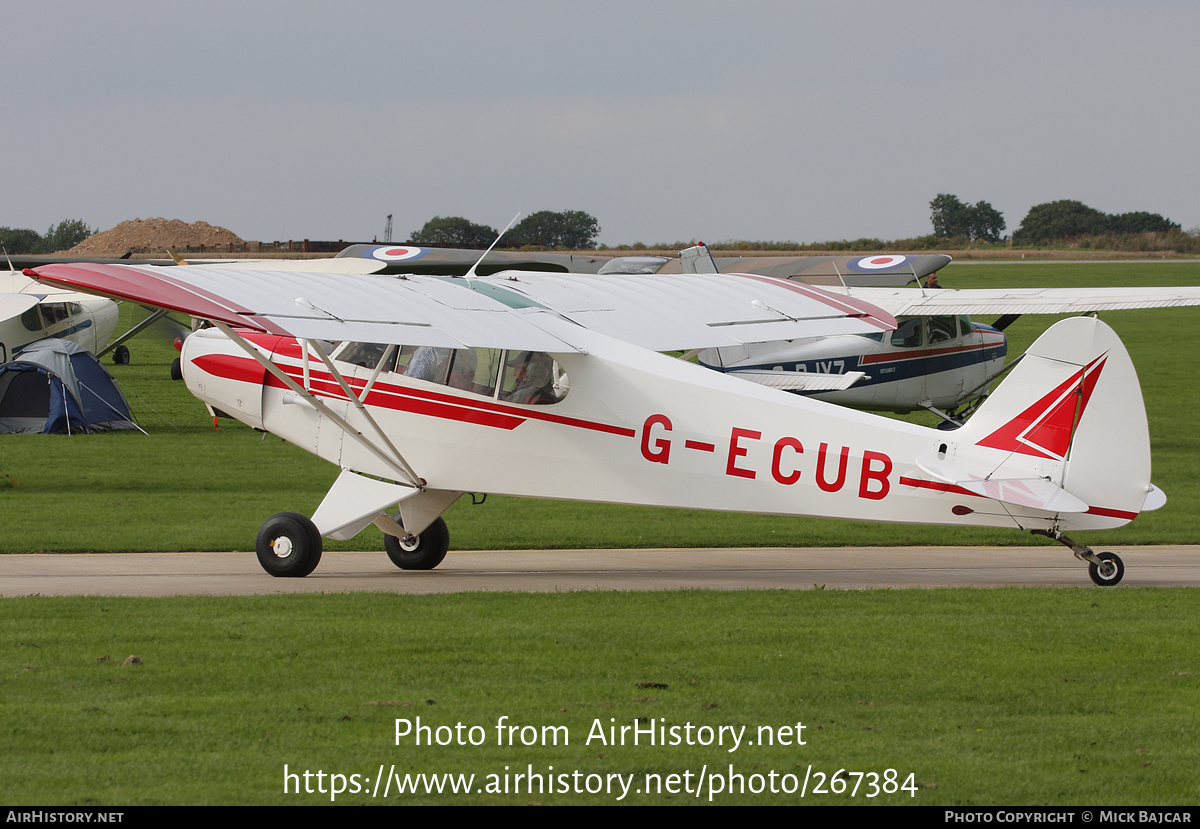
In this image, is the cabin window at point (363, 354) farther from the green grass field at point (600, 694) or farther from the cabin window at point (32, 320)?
the cabin window at point (32, 320)

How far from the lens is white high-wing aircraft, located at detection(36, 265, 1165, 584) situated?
8.73 m

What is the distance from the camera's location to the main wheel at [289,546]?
1009 centimetres

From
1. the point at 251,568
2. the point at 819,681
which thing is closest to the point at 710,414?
the point at 819,681

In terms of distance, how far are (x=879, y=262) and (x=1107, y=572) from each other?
58.6ft

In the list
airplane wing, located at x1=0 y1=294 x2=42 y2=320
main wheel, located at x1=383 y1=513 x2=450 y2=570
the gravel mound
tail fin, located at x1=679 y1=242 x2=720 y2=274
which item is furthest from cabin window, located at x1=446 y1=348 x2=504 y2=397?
the gravel mound

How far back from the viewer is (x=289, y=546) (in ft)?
33.3

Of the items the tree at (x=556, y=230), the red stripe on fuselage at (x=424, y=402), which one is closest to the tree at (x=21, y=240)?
the tree at (x=556, y=230)

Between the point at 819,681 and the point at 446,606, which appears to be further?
the point at 446,606

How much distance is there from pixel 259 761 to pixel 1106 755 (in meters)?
3.57

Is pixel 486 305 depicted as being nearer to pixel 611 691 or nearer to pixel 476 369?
pixel 476 369

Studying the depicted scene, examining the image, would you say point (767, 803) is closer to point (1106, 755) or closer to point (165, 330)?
point (1106, 755)

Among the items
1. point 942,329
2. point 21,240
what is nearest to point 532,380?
point 942,329

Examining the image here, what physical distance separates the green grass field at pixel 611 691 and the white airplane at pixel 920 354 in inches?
432

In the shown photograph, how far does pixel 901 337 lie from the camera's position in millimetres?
20844
